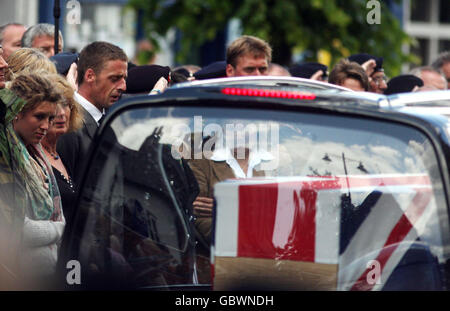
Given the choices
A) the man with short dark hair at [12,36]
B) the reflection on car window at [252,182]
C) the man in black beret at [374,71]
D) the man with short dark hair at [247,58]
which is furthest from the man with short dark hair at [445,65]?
the reflection on car window at [252,182]

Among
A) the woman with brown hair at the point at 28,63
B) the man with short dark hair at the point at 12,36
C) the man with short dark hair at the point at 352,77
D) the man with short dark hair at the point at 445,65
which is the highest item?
the man with short dark hair at the point at 445,65

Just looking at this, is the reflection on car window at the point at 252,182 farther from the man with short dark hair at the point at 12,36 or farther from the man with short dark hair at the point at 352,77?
the man with short dark hair at the point at 12,36

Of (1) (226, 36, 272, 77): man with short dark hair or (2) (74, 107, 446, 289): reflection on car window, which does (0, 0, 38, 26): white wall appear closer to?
(1) (226, 36, 272, 77): man with short dark hair

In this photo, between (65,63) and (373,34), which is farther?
(373,34)

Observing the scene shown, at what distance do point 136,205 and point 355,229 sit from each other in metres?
0.72

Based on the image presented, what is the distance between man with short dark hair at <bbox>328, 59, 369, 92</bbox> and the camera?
7.44 metres

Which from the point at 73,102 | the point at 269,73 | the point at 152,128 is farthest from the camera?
the point at 269,73

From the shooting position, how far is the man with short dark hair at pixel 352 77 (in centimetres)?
744

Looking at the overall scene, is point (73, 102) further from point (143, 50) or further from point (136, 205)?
point (143, 50)

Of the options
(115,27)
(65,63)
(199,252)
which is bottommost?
(199,252)

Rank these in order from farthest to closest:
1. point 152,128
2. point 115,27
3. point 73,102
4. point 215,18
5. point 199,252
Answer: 1. point 115,27
2. point 215,18
3. point 73,102
4. point 199,252
5. point 152,128

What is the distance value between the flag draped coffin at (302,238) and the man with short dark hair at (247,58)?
434 cm

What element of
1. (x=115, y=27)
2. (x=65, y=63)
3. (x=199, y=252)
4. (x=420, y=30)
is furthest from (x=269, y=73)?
(x=420, y=30)
